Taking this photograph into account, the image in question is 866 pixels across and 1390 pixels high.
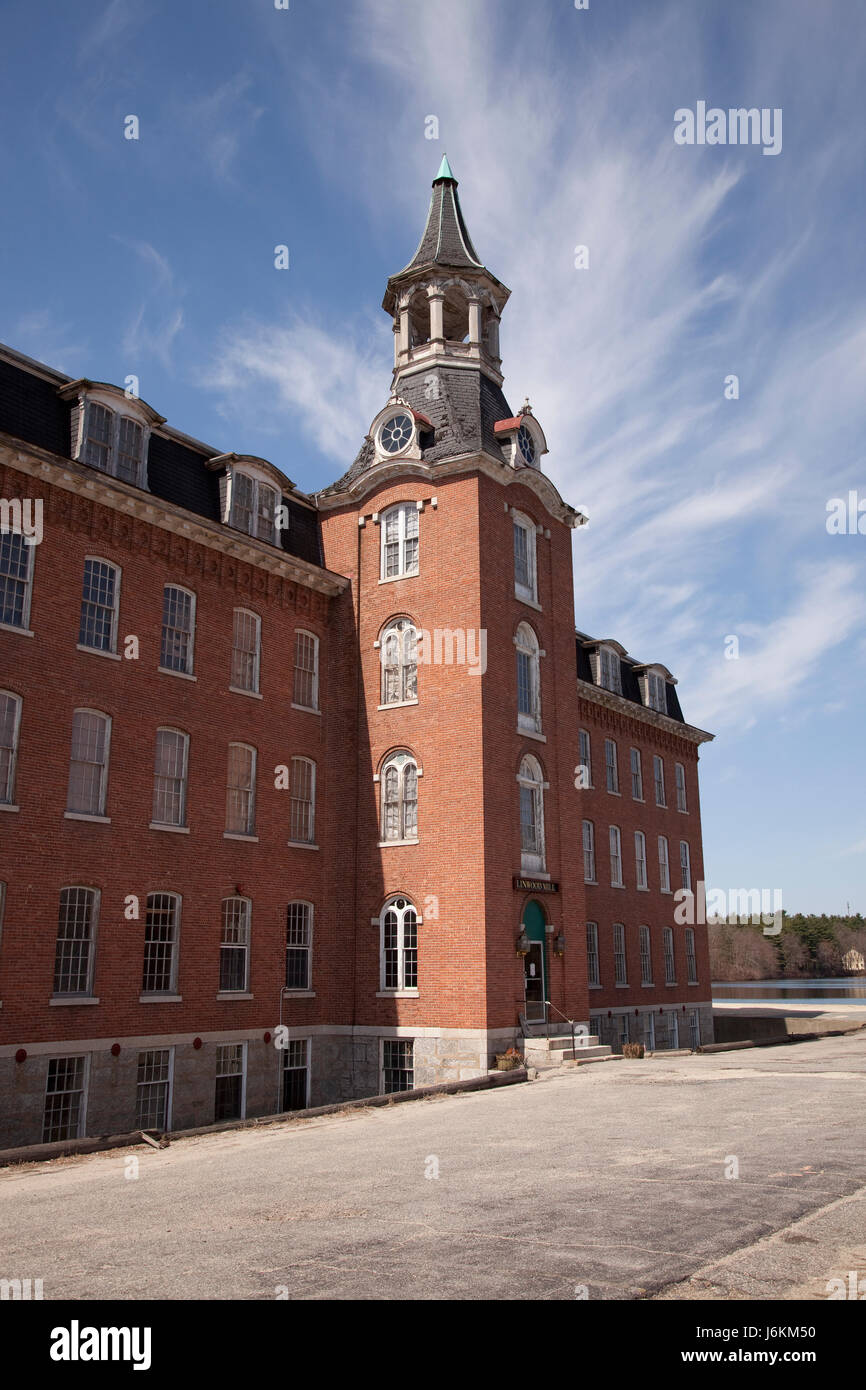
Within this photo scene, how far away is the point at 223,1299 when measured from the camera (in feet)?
22.5

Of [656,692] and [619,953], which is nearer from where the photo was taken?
[619,953]

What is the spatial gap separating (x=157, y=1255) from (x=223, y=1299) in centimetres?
172

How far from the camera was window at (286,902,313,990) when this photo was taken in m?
25.8

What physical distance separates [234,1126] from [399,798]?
11.0 metres

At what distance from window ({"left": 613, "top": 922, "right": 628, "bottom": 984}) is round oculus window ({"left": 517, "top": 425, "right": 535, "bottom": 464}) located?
1767cm

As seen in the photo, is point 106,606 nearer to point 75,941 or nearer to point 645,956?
point 75,941

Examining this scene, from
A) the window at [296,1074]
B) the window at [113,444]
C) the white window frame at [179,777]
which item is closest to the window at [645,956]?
the window at [296,1074]

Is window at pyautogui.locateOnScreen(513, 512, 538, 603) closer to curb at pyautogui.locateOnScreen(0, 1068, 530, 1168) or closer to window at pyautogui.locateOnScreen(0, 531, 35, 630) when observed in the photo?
curb at pyautogui.locateOnScreen(0, 1068, 530, 1168)

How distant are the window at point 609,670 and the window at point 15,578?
80.9ft

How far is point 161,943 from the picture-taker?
2239 cm

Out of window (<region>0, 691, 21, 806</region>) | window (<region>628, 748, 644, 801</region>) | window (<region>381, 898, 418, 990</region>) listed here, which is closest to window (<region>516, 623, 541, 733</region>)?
window (<region>381, 898, 418, 990</region>)

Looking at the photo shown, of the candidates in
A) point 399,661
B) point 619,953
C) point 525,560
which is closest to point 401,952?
point 399,661

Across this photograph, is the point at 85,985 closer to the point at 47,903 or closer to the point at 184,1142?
the point at 47,903
